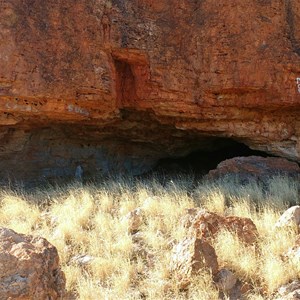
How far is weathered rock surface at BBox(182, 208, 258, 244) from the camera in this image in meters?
4.15

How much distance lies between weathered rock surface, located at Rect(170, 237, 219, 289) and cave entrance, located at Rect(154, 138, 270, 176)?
5.74 metres

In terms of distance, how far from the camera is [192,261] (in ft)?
11.6

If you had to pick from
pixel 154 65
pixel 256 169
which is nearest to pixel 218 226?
pixel 256 169

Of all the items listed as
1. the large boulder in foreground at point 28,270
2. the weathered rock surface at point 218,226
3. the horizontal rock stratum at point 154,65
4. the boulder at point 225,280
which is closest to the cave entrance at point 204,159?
the horizontal rock stratum at point 154,65

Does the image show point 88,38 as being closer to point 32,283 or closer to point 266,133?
point 266,133

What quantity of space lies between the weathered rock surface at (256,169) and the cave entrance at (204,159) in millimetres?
1814

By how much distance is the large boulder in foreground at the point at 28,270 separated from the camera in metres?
2.73

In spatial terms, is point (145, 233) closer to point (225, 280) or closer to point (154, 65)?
point (225, 280)

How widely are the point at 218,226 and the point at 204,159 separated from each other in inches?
256

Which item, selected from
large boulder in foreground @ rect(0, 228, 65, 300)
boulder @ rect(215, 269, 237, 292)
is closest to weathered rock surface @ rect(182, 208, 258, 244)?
boulder @ rect(215, 269, 237, 292)

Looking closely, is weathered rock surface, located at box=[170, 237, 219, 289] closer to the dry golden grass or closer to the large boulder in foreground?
the dry golden grass

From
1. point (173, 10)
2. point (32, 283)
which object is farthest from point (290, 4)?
point (32, 283)

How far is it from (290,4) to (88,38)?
3.54 m

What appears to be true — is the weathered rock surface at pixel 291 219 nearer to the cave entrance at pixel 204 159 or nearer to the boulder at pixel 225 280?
the boulder at pixel 225 280
